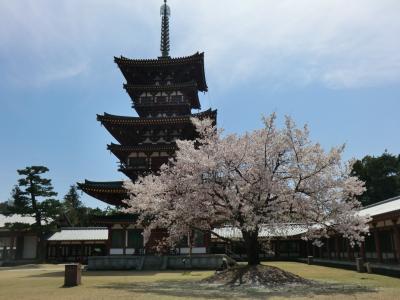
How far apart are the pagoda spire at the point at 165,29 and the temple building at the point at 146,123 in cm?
136

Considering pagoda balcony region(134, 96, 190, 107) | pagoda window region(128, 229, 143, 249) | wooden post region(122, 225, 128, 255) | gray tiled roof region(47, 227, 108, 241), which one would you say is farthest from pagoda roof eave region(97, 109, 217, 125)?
gray tiled roof region(47, 227, 108, 241)

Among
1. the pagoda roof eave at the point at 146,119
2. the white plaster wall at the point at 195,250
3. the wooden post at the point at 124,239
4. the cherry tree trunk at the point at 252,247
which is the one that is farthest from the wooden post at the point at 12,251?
the cherry tree trunk at the point at 252,247

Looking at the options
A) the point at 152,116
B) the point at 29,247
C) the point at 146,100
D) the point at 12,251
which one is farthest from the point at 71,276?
the point at 12,251

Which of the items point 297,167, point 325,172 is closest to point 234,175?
point 297,167

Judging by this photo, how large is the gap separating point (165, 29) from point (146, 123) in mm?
13932

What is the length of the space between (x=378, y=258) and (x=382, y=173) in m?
45.9

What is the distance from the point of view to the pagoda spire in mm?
43375

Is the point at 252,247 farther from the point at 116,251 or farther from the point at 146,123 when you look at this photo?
the point at 146,123

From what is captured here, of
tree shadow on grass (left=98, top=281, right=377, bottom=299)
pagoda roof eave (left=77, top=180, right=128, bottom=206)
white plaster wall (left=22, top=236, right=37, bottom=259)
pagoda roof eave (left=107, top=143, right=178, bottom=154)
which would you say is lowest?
tree shadow on grass (left=98, top=281, right=377, bottom=299)

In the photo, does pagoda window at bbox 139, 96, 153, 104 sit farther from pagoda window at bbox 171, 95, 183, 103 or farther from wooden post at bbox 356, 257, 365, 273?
wooden post at bbox 356, 257, 365, 273

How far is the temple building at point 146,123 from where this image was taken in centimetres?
3481

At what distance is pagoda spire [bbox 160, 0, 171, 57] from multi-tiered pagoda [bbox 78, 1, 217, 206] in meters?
0.31

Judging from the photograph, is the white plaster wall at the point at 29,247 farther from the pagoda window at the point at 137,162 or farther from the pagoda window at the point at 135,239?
the pagoda window at the point at 137,162

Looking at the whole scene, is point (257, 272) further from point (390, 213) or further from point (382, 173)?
point (382, 173)
